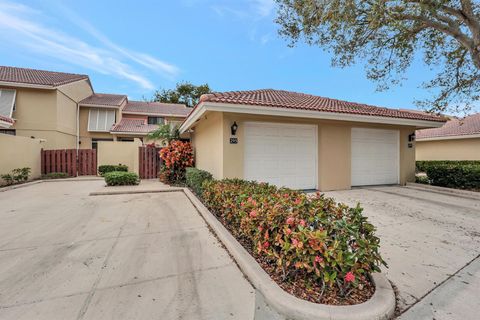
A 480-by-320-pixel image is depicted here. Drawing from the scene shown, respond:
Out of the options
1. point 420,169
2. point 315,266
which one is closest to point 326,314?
point 315,266

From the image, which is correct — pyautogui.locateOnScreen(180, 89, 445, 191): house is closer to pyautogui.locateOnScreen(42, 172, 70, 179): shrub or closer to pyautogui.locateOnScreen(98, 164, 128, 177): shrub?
pyautogui.locateOnScreen(98, 164, 128, 177): shrub

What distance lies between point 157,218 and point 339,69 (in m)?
8.78

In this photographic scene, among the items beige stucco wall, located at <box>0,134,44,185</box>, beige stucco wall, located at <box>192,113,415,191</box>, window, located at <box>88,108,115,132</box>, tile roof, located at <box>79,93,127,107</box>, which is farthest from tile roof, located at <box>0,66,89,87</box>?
beige stucco wall, located at <box>192,113,415,191</box>

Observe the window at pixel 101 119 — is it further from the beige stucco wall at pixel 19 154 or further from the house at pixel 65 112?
the beige stucco wall at pixel 19 154

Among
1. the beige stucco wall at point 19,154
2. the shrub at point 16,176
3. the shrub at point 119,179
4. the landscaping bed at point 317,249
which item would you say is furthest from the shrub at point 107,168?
the landscaping bed at point 317,249

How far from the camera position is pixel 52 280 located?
8.60 feet

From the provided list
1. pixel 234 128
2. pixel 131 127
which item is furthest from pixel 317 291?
pixel 131 127

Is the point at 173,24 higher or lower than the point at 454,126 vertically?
higher

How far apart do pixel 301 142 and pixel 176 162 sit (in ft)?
19.3

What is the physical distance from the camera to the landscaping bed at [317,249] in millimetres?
2107

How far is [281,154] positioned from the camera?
302 inches

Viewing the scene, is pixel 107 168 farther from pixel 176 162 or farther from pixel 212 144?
pixel 212 144

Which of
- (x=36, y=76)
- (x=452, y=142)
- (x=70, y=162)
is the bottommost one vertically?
(x=70, y=162)

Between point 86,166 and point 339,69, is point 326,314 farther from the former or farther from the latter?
point 86,166
